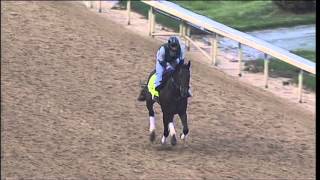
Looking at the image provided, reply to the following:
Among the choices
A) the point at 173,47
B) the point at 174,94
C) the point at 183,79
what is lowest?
the point at 174,94

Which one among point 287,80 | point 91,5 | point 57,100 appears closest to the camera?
point 57,100

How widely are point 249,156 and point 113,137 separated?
85.1 inches

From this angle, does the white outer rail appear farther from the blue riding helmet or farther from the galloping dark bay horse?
the blue riding helmet

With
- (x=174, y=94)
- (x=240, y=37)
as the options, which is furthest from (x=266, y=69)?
(x=174, y=94)

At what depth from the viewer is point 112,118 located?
13.6 meters

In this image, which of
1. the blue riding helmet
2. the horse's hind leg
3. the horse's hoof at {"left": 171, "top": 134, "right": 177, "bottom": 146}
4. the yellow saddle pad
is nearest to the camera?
the blue riding helmet

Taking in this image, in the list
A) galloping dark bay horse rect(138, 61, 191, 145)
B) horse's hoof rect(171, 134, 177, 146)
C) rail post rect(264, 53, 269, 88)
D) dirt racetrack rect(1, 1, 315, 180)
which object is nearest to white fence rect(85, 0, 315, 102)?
rail post rect(264, 53, 269, 88)

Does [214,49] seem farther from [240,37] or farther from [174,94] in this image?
[174,94]

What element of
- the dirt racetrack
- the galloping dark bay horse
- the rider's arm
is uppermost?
the rider's arm

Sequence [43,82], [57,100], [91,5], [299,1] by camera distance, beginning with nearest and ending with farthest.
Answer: [57,100]
[43,82]
[91,5]
[299,1]

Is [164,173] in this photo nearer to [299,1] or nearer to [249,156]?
[249,156]

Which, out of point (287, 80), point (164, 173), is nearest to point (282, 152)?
point (164, 173)

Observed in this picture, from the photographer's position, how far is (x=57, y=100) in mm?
14148

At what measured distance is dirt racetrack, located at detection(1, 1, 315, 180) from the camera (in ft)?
36.9
